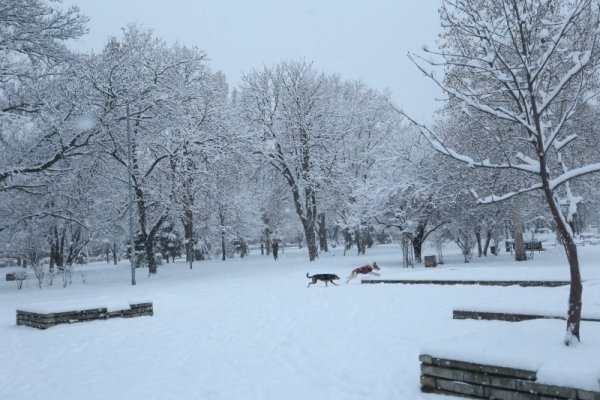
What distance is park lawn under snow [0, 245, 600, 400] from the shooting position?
5688 millimetres

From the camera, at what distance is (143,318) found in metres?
12.4

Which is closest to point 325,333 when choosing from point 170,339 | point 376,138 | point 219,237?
point 170,339

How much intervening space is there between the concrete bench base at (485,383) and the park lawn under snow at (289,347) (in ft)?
0.30

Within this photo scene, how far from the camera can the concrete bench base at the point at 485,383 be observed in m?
4.59

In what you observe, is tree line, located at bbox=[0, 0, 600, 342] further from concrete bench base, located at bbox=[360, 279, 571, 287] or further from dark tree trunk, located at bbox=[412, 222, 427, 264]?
concrete bench base, located at bbox=[360, 279, 571, 287]

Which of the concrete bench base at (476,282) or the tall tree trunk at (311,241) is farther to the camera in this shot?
the tall tree trunk at (311,241)

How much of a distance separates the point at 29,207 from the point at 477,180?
2450 cm

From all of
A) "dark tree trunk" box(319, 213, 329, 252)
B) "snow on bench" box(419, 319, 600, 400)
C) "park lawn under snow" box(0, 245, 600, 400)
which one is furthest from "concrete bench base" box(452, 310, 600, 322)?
"dark tree trunk" box(319, 213, 329, 252)

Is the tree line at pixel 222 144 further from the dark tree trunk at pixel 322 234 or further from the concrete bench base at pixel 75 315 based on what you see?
the concrete bench base at pixel 75 315

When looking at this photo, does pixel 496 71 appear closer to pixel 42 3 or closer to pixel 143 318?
pixel 143 318

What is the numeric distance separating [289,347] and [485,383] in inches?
150

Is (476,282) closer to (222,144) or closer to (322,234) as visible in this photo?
(222,144)

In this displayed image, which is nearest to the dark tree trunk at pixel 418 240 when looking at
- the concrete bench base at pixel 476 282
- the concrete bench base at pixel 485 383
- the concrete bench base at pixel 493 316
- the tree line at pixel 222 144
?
the tree line at pixel 222 144

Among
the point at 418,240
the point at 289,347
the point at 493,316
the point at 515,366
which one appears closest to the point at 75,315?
the point at 289,347
